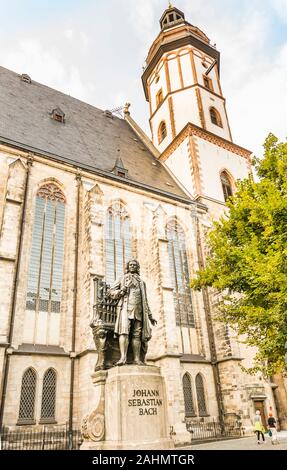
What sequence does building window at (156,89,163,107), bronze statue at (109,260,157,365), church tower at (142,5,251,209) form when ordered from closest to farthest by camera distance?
bronze statue at (109,260,157,365), church tower at (142,5,251,209), building window at (156,89,163,107)

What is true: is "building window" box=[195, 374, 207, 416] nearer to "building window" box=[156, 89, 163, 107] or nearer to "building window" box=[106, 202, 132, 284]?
"building window" box=[106, 202, 132, 284]

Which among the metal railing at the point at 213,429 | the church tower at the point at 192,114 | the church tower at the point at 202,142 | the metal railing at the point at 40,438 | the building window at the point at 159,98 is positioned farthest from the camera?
the building window at the point at 159,98

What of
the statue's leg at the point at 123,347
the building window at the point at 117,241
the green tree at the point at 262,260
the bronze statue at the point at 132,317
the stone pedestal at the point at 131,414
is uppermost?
the building window at the point at 117,241

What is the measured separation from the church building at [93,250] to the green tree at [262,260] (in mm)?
4615

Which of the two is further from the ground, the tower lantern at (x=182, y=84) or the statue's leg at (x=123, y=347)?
the tower lantern at (x=182, y=84)

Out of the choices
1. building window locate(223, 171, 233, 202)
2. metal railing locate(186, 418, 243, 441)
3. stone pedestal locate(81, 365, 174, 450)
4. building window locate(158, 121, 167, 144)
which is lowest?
metal railing locate(186, 418, 243, 441)

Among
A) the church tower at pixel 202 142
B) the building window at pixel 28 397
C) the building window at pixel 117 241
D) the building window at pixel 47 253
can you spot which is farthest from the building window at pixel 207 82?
the building window at pixel 28 397

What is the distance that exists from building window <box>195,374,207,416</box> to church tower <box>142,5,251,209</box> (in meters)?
10.3

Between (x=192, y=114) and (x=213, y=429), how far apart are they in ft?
66.8

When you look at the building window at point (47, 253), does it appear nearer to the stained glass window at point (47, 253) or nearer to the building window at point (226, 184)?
the stained glass window at point (47, 253)

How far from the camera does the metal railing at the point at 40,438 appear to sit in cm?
1050

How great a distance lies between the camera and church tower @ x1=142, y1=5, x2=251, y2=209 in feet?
74.7

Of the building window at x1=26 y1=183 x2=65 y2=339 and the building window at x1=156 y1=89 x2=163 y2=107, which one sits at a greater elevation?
the building window at x1=156 y1=89 x2=163 y2=107

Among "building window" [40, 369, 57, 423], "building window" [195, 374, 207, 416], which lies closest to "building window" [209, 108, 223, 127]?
"building window" [195, 374, 207, 416]
